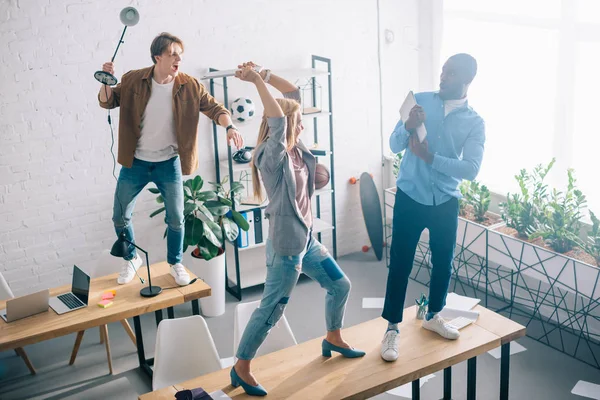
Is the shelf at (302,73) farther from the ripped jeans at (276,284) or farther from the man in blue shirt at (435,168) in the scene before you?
the ripped jeans at (276,284)

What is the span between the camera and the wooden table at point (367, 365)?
321 centimetres

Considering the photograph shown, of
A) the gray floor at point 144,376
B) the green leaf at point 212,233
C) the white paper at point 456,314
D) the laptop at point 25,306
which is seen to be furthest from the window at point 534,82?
the laptop at point 25,306

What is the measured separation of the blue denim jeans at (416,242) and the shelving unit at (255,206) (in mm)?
1888

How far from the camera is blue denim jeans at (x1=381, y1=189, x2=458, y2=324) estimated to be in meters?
3.41

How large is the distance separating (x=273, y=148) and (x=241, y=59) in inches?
102

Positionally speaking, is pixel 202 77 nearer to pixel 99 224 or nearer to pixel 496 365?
pixel 99 224

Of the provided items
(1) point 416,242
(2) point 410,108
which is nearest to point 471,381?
(1) point 416,242

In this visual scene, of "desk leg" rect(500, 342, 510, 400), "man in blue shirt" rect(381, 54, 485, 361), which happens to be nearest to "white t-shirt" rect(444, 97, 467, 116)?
"man in blue shirt" rect(381, 54, 485, 361)

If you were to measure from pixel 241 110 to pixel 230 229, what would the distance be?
886mm

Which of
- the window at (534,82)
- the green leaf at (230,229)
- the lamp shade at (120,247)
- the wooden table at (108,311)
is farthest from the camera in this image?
the green leaf at (230,229)

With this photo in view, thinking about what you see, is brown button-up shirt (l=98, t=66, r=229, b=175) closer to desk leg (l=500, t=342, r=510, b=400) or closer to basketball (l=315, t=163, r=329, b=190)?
basketball (l=315, t=163, r=329, b=190)

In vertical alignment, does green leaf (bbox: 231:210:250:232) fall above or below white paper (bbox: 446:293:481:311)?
above

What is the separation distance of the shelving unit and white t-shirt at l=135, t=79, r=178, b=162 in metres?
1.22

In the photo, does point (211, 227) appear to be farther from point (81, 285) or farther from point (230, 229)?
point (81, 285)
